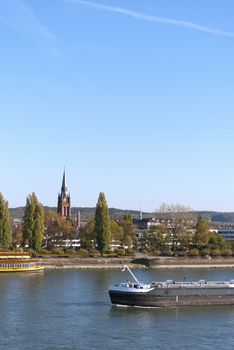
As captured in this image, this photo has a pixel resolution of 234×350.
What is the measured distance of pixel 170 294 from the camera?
45.1 meters

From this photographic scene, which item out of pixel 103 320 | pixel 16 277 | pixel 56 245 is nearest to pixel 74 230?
pixel 56 245

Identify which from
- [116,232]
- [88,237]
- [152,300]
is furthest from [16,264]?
[116,232]

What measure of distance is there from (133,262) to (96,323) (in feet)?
158

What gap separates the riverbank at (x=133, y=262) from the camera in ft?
265

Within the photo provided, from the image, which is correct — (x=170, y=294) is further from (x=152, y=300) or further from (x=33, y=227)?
(x=33, y=227)

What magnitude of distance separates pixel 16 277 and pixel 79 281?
771 cm

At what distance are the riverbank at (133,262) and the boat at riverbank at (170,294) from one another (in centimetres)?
3483

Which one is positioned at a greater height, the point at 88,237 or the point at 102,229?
the point at 102,229

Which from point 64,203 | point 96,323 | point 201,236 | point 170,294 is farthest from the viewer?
point 64,203

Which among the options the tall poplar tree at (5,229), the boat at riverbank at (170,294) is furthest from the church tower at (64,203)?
the boat at riverbank at (170,294)

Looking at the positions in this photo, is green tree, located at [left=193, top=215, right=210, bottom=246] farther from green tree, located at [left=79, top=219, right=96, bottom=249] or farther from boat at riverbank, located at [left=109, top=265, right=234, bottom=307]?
boat at riverbank, located at [left=109, top=265, right=234, bottom=307]

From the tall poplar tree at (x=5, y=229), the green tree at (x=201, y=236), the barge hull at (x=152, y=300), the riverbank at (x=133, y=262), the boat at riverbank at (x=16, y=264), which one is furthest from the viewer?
the green tree at (x=201, y=236)

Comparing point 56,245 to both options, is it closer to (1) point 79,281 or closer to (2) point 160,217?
(2) point 160,217

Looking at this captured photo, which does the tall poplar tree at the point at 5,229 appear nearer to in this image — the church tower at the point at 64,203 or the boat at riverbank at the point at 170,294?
the boat at riverbank at the point at 170,294
